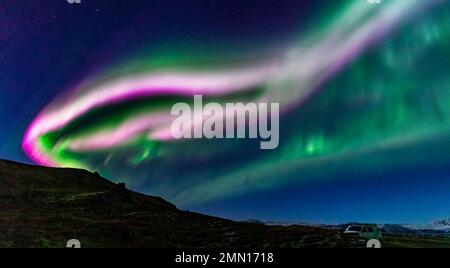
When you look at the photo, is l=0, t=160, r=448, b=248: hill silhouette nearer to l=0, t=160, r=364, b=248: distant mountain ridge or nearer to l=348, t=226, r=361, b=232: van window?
l=0, t=160, r=364, b=248: distant mountain ridge

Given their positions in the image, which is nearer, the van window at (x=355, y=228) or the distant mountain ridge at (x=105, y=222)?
the distant mountain ridge at (x=105, y=222)

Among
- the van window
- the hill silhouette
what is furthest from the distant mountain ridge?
the van window

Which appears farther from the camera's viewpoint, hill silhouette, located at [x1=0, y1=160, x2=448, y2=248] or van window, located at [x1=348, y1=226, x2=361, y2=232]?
van window, located at [x1=348, y1=226, x2=361, y2=232]

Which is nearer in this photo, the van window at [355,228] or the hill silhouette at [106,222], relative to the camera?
the hill silhouette at [106,222]

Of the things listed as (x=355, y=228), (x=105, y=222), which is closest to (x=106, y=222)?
(x=105, y=222)

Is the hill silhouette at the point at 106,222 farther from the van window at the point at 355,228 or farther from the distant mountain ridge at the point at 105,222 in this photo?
the van window at the point at 355,228

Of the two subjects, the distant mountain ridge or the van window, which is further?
the van window

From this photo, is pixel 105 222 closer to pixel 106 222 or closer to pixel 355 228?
pixel 106 222

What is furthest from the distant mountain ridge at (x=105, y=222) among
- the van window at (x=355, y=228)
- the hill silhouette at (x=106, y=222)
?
the van window at (x=355, y=228)

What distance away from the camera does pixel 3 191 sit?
9.73 meters
